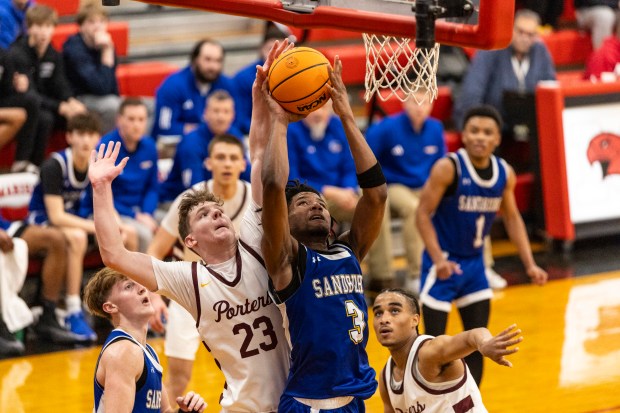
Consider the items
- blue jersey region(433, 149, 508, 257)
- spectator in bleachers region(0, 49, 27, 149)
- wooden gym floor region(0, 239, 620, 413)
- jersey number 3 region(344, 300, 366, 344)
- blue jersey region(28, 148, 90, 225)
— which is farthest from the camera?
spectator in bleachers region(0, 49, 27, 149)

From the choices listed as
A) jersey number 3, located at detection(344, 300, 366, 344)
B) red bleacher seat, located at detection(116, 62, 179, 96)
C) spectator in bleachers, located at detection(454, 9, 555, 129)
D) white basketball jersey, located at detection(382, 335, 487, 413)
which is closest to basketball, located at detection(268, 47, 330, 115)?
jersey number 3, located at detection(344, 300, 366, 344)

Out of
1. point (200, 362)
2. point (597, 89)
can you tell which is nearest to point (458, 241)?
point (200, 362)

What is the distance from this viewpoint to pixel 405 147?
973 cm

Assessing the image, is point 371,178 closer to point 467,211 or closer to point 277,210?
point 277,210

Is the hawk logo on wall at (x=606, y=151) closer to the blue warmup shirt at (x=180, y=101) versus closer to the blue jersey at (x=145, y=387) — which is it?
the blue warmup shirt at (x=180, y=101)

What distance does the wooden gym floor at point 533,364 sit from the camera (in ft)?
23.3

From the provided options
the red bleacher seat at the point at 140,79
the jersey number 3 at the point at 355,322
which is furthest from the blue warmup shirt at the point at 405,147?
the jersey number 3 at the point at 355,322

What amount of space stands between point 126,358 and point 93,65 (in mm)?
5560

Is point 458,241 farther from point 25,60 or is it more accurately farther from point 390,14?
point 25,60

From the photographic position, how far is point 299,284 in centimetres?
459

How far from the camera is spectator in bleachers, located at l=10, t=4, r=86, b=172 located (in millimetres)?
9312

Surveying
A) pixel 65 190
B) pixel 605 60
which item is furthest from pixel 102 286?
pixel 605 60

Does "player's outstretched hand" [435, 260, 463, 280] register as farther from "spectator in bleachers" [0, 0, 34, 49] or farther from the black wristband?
"spectator in bleachers" [0, 0, 34, 49]

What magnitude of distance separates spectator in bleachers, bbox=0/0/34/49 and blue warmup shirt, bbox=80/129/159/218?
137 cm
